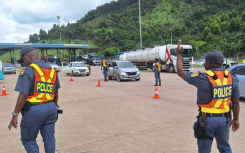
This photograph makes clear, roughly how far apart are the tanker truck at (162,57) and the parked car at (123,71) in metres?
4.15

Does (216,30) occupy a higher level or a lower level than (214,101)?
higher

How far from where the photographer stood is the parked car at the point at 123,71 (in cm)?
1700

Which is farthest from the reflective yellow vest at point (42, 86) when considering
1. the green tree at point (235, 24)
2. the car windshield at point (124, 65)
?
the green tree at point (235, 24)

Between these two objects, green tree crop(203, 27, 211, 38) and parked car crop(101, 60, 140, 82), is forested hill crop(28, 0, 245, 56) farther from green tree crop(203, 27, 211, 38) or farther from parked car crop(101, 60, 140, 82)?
parked car crop(101, 60, 140, 82)

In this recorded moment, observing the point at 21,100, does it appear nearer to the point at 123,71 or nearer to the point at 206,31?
the point at 123,71

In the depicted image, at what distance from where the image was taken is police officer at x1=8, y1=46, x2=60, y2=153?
305 centimetres

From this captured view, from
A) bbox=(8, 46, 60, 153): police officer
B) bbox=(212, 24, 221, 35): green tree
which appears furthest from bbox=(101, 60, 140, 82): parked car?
bbox=(212, 24, 221, 35): green tree

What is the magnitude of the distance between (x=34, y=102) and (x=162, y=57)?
24.9 m

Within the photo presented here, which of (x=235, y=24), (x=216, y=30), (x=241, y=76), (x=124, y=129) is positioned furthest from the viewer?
(x=216, y=30)

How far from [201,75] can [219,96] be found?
0.34 metres

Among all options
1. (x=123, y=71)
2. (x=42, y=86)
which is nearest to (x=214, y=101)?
(x=42, y=86)

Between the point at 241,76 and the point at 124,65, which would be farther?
the point at 124,65

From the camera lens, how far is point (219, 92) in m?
2.86

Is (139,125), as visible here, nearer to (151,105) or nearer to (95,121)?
(95,121)
